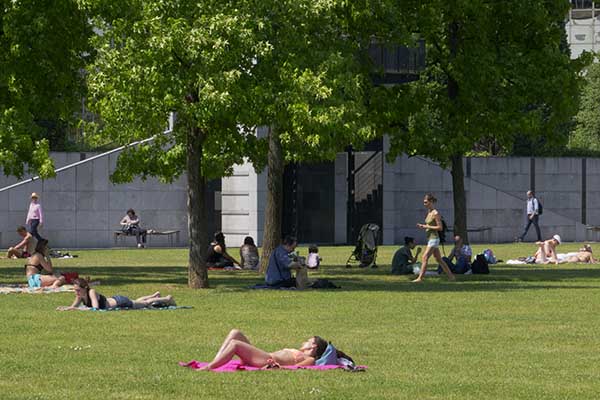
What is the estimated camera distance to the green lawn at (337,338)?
15.9 meters

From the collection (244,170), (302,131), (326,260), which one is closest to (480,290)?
(302,131)

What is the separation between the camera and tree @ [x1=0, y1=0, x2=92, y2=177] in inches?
1314

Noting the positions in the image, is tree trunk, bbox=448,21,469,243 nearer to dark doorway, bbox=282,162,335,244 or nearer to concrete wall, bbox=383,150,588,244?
dark doorway, bbox=282,162,335,244

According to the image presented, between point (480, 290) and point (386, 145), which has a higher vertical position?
point (386, 145)

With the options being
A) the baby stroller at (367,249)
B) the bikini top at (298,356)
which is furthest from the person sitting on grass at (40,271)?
the bikini top at (298,356)

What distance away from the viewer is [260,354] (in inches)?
696

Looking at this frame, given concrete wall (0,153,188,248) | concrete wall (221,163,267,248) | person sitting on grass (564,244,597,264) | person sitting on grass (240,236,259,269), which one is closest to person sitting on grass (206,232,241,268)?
person sitting on grass (240,236,259,269)

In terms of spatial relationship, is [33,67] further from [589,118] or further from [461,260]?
[589,118]

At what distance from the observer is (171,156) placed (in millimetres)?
35281

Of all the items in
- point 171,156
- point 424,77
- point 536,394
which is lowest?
point 536,394

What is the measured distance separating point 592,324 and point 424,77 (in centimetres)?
2225

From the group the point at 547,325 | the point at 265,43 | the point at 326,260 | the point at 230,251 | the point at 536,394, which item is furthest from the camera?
the point at 230,251

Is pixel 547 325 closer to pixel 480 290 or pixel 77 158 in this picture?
pixel 480 290

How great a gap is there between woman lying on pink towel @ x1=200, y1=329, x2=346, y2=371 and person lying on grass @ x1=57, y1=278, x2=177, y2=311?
8.13 m
